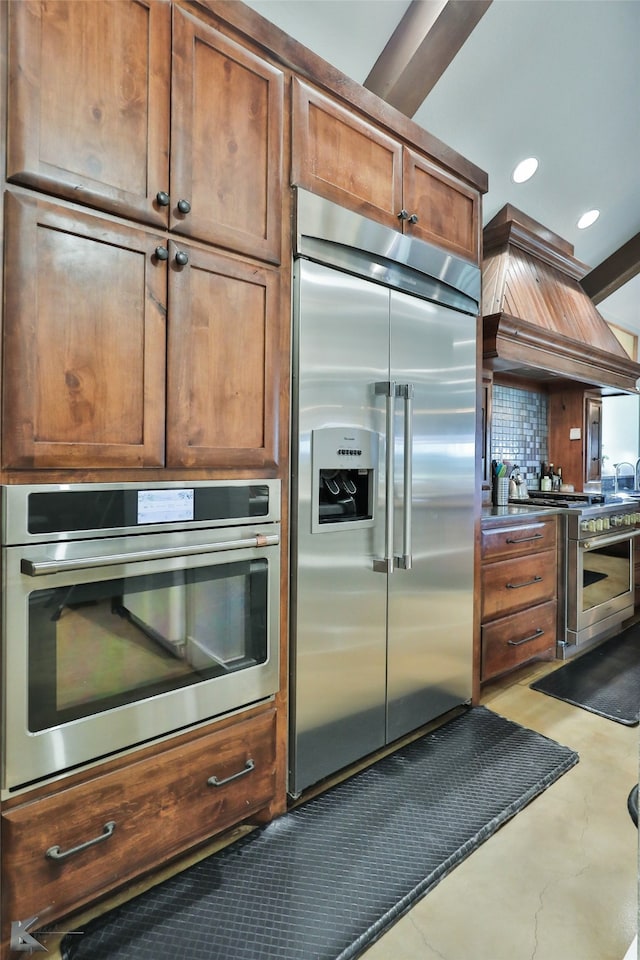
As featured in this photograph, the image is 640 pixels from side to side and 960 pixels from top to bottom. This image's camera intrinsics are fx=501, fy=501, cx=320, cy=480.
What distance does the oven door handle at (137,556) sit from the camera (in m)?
1.14

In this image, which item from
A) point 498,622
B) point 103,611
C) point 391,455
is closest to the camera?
point 103,611

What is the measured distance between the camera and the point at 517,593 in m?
2.73

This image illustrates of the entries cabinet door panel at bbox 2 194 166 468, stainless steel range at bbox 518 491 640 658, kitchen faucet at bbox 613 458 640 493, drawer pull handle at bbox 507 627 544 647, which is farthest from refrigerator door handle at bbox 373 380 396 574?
kitchen faucet at bbox 613 458 640 493

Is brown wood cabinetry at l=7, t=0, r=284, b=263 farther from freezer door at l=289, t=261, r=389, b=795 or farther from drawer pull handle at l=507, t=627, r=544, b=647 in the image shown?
drawer pull handle at l=507, t=627, r=544, b=647

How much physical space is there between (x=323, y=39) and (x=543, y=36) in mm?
1223

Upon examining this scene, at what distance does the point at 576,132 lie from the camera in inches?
128

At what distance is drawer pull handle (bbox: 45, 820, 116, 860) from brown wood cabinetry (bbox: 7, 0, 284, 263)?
154 cm

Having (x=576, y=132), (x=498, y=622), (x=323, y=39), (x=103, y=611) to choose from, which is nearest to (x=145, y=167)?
(x=103, y=611)

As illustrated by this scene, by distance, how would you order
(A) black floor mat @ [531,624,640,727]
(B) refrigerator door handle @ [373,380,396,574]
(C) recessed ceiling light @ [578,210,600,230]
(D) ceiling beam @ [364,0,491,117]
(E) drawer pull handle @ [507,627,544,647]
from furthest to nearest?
(C) recessed ceiling light @ [578,210,600,230]
(E) drawer pull handle @ [507,627,544,647]
(A) black floor mat @ [531,624,640,727]
(D) ceiling beam @ [364,0,491,117]
(B) refrigerator door handle @ [373,380,396,574]

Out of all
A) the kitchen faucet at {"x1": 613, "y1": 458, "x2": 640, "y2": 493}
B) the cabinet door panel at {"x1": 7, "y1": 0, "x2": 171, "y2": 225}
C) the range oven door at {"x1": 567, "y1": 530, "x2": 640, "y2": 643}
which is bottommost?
the range oven door at {"x1": 567, "y1": 530, "x2": 640, "y2": 643}

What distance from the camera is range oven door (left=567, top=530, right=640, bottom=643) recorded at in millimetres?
3055

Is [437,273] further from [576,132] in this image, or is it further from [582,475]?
[582,475]

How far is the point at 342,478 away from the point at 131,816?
122 centimetres

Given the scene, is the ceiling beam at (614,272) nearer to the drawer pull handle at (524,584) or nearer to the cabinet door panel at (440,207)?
the cabinet door panel at (440,207)
